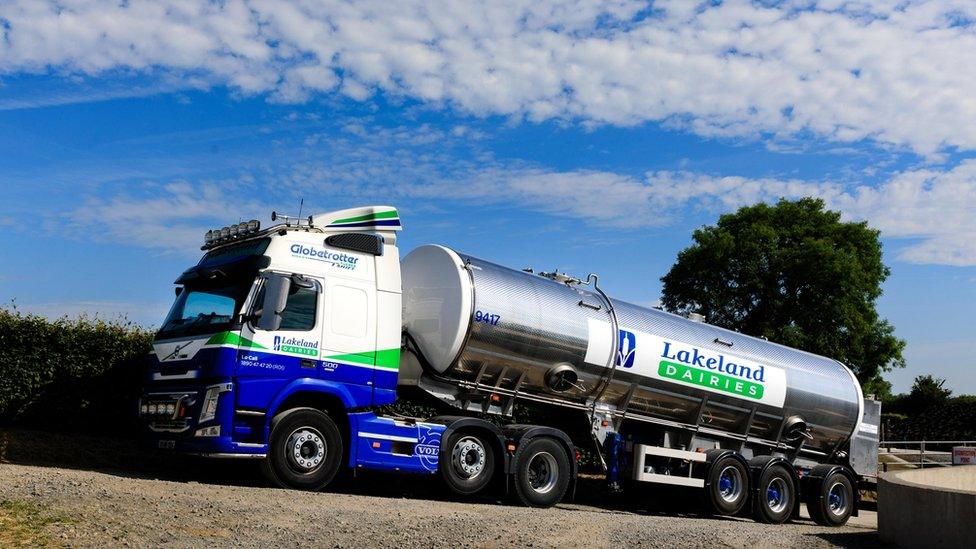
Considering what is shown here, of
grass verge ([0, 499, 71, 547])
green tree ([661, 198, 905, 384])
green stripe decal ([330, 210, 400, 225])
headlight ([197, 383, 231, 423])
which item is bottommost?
grass verge ([0, 499, 71, 547])

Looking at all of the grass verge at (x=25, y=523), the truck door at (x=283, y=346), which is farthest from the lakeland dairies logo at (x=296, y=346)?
the grass verge at (x=25, y=523)

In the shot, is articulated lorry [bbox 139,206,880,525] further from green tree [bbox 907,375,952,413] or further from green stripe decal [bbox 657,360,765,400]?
green tree [bbox 907,375,952,413]

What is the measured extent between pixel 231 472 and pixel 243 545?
5.19 metres

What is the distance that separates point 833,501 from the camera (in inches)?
649

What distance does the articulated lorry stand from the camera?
11.4 m

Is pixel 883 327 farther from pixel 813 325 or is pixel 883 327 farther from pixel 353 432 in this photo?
pixel 353 432

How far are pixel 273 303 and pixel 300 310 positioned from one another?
489mm

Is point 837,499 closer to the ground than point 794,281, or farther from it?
closer to the ground

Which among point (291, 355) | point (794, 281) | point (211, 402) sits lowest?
point (211, 402)

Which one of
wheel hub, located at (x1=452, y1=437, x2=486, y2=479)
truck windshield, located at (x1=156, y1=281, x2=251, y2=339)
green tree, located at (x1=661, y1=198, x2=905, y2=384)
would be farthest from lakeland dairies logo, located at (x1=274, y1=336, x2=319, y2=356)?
green tree, located at (x1=661, y1=198, x2=905, y2=384)

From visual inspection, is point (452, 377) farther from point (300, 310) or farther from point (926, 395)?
point (926, 395)

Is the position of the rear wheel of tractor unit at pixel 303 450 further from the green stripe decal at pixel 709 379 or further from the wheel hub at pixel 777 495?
the wheel hub at pixel 777 495

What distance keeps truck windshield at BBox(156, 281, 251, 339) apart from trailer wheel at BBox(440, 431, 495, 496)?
11.2ft

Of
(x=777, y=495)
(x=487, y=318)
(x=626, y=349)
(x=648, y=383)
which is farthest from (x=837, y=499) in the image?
(x=487, y=318)
